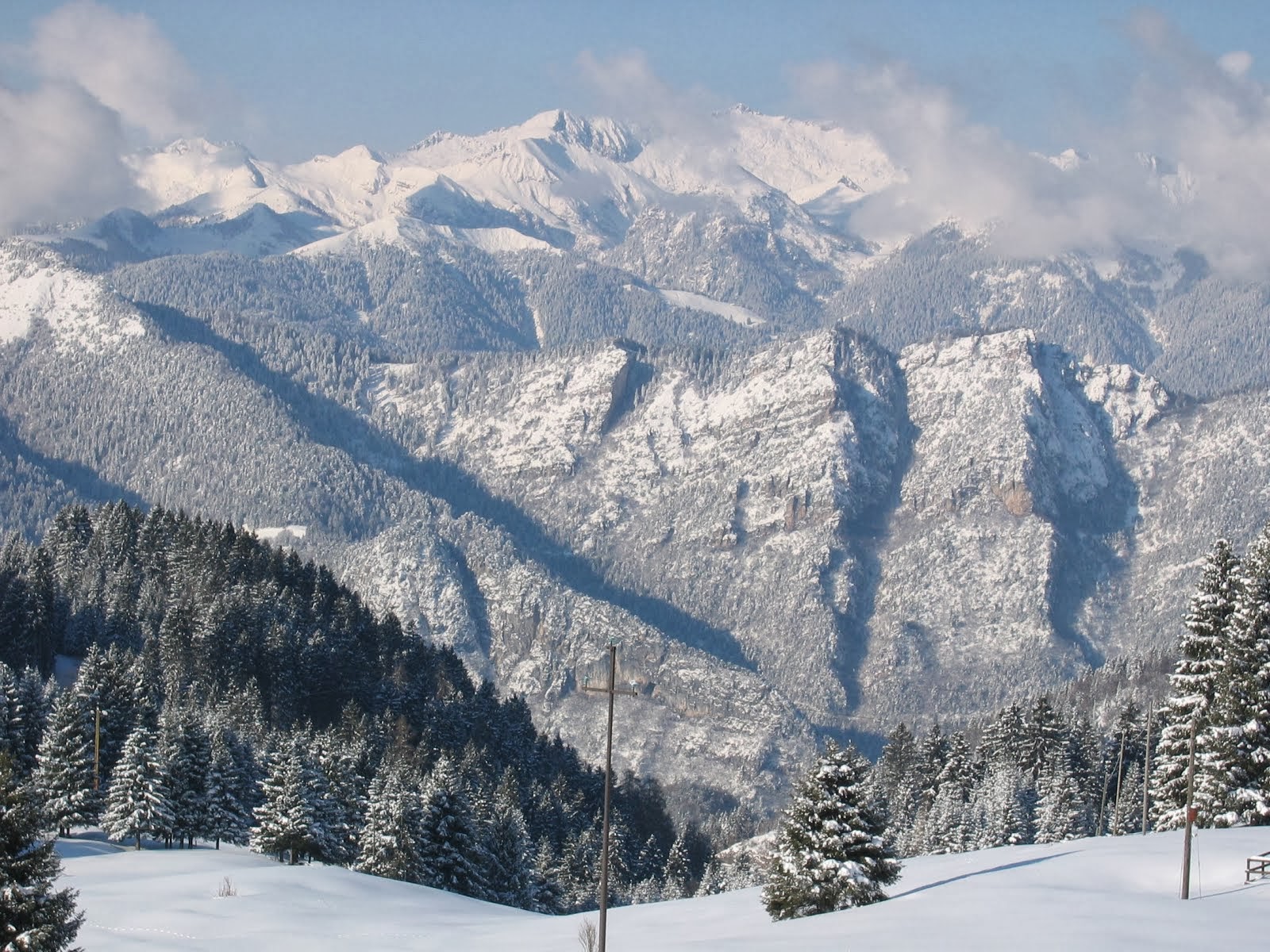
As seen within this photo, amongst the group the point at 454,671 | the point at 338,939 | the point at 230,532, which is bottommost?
the point at 338,939

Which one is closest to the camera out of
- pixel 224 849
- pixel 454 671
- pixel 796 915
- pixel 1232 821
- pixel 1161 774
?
pixel 796 915

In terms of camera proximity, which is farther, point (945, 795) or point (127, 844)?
point (945, 795)

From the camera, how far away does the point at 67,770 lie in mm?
99438

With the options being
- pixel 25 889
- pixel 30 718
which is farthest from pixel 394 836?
pixel 25 889

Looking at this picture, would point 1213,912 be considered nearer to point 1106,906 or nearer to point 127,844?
point 1106,906

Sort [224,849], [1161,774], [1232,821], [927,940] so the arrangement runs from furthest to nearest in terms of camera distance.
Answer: [224,849] < [1161,774] < [1232,821] < [927,940]

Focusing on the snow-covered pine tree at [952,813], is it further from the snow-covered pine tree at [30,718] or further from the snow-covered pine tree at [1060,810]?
the snow-covered pine tree at [30,718]

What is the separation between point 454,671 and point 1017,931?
473 ft

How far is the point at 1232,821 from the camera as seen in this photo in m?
73.6

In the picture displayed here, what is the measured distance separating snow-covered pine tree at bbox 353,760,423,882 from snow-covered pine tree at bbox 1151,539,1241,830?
38825 millimetres

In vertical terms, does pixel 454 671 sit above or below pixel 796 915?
above

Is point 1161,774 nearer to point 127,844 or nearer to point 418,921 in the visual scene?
point 418,921

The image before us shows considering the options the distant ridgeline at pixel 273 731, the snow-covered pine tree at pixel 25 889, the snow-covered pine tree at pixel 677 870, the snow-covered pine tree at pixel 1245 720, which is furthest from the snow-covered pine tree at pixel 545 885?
the snow-covered pine tree at pixel 25 889

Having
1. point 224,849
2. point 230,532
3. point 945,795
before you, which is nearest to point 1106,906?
point 224,849
